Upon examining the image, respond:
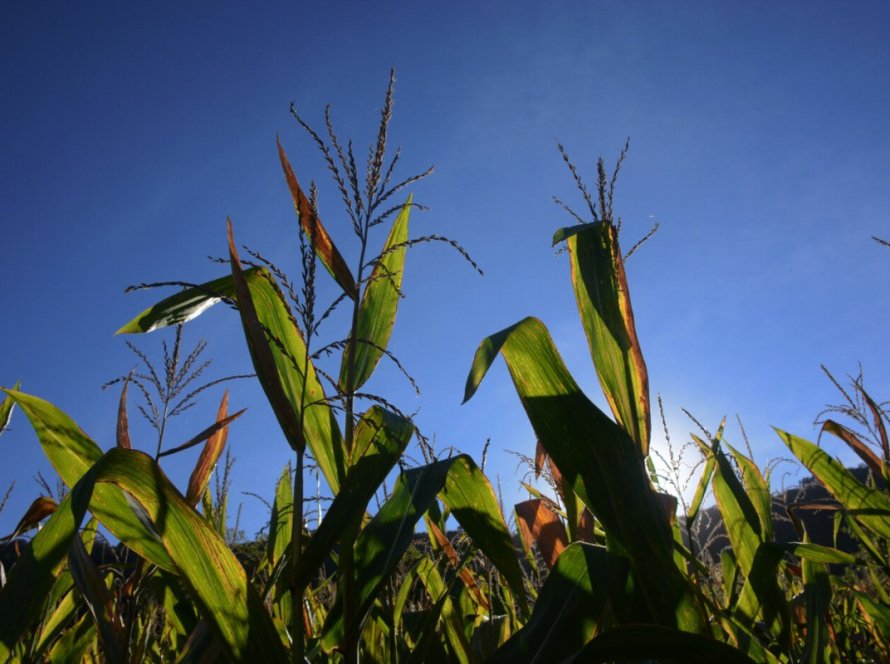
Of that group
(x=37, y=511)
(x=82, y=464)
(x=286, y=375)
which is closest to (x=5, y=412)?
(x=37, y=511)

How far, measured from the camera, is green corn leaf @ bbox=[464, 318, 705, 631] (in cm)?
104

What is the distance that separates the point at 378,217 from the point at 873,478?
2.27 meters

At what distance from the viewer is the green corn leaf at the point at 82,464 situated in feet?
3.62

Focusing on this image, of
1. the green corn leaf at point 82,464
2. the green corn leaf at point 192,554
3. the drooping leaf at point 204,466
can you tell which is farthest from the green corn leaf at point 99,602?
the drooping leaf at point 204,466

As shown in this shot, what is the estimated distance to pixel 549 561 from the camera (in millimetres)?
1601

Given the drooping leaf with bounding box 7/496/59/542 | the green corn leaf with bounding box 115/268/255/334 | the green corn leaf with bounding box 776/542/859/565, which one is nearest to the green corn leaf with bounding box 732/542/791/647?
the green corn leaf with bounding box 776/542/859/565

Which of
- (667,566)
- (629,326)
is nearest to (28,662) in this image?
(667,566)

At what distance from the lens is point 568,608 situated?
1.12 meters

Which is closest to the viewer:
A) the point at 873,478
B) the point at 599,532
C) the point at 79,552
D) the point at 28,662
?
the point at 79,552

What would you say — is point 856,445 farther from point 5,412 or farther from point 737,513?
point 5,412

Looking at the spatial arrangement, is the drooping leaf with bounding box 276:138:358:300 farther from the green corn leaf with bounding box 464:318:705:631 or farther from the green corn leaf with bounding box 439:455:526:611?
the green corn leaf with bounding box 439:455:526:611

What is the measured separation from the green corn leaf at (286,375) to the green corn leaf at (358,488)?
0.34 ft

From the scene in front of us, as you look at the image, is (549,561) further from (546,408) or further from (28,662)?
(28,662)

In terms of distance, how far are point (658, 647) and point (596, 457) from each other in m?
0.32
